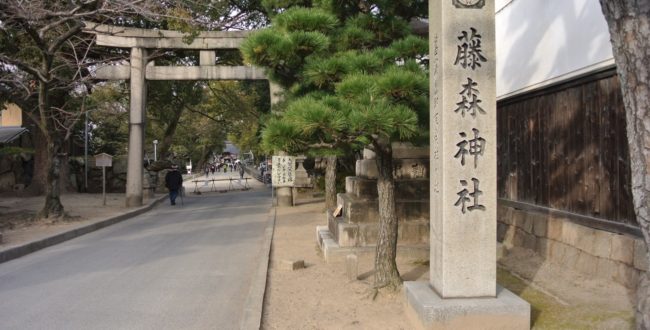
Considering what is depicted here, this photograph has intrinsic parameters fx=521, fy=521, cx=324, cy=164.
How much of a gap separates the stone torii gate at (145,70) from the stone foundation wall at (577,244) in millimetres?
12266

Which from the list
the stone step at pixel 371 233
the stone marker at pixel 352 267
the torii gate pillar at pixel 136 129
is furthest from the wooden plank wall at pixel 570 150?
the torii gate pillar at pixel 136 129

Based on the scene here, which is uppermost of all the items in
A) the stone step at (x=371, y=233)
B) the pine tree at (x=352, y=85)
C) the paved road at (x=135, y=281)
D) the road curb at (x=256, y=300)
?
the pine tree at (x=352, y=85)

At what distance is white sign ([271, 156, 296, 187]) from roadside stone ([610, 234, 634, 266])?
45.1 ft

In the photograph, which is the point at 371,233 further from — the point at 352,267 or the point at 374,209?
the point at 352,267

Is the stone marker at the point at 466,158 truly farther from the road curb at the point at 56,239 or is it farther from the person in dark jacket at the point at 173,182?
the person in dark jacket at the point at 173,182

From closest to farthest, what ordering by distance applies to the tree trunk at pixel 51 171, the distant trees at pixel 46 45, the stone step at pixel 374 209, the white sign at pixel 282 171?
the stone step at pixel 374 209 → the distant trees at pixel 46 45 → the tree trunk at pixel 51 171 → the white sign at pixel 282 171

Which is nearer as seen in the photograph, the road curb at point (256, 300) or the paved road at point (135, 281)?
the road curb at point (256, 300)

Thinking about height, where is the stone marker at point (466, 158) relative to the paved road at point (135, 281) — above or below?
above

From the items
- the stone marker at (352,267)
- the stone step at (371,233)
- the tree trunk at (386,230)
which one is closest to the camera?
the tree trunk at (386,230)

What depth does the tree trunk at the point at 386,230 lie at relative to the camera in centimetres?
641

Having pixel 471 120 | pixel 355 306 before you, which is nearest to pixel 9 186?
pixel 355 306

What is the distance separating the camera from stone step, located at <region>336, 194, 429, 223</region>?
349 inches

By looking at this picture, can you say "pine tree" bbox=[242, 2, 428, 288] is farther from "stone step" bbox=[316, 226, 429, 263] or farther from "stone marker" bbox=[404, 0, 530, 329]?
"stone step" bbox=[316, 226, 429, 263]

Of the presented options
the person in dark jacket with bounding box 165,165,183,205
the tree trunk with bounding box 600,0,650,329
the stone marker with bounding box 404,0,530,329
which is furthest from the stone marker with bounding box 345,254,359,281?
the person in dark jacket with bounding box 165,165,183,205
